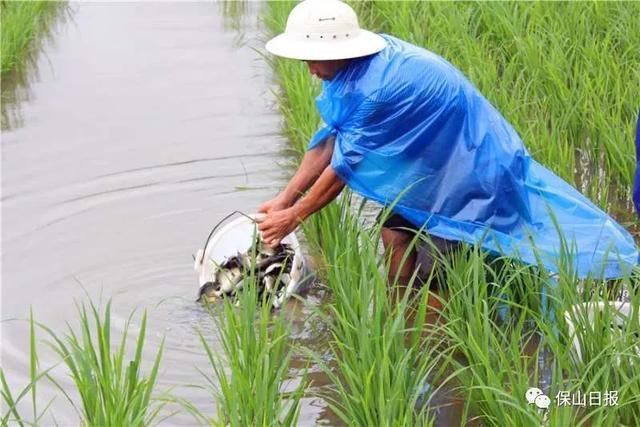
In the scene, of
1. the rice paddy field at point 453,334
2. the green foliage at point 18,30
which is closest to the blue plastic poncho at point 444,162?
the rice paddy field at point 453,334

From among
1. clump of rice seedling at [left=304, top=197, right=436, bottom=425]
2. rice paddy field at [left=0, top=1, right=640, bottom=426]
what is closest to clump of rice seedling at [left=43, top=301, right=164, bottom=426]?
rice paddy field at [left=0, top=1, right=640, bottom=426]

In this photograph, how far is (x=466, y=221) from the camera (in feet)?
11.9

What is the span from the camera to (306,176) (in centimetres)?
375

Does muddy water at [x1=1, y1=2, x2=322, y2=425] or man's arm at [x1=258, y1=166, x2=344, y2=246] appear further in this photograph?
muddy water at [x1=1, y1=2, x2=322, y2=425]

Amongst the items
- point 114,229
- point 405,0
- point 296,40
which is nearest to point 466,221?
point 296,40

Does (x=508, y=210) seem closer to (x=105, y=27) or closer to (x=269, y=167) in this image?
(x=269, y=167)

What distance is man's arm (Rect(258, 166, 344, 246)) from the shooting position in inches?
140

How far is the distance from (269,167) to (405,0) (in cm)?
152

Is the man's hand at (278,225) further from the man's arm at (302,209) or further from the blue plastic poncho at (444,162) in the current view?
the blue plastic poncho at (444,162)

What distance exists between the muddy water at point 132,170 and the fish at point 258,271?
0.10 metres

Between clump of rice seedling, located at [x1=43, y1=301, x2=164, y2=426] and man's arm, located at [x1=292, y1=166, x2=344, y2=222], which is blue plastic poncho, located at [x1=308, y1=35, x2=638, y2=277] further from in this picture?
clump of rice seedling, located at [x1=43, y1=301, x2=164, y2=426]

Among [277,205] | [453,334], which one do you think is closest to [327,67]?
[277,205]

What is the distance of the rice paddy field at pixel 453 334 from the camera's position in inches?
105

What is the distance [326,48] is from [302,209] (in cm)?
48
